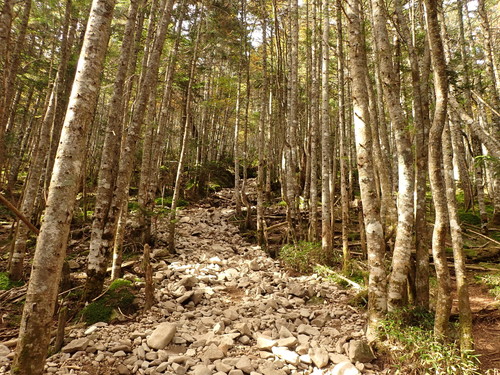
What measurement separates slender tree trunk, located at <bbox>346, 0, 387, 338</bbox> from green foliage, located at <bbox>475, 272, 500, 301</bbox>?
3361 mm

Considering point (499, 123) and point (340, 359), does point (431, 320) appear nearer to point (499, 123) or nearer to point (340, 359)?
point (340, 359)

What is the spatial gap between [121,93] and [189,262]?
191 inches

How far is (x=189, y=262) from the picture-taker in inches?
341

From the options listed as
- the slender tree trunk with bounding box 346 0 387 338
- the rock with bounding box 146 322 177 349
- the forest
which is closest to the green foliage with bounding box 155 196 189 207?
the forest

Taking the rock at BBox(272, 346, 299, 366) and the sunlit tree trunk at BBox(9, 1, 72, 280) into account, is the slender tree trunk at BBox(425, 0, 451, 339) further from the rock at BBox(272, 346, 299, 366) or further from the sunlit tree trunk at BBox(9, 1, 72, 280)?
the sunlit tree trunk at BBox(9, 1, 72, 280)

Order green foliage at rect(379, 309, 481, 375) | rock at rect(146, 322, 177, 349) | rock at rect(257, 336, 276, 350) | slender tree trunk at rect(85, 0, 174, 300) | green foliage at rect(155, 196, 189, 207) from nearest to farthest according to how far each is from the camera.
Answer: green foliage at rect(379, 309, 481, 375) → rock at rect(146, 322, 177, 349) → rock at rect(257, 336, 276, 350) → slender tree trunk at rect(85, 0, 174, 300) → green foliage at rect(155, 196, 189, 207)

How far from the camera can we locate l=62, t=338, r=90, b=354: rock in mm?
4051

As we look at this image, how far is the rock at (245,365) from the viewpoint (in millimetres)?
3943

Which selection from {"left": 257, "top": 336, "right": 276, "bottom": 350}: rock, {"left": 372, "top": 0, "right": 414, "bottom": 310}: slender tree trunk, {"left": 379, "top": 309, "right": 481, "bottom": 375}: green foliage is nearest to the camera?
{"left": 379, "top": 309, "right": 481, "bottom": 375}: green foliage

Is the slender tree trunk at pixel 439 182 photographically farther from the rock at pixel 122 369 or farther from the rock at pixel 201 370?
the rock at pixel 122 369

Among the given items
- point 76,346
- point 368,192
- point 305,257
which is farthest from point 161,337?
point 305,257

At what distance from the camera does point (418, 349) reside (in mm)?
A: 3949

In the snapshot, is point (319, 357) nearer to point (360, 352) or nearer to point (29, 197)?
point (360, 352)

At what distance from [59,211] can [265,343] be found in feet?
11.3
